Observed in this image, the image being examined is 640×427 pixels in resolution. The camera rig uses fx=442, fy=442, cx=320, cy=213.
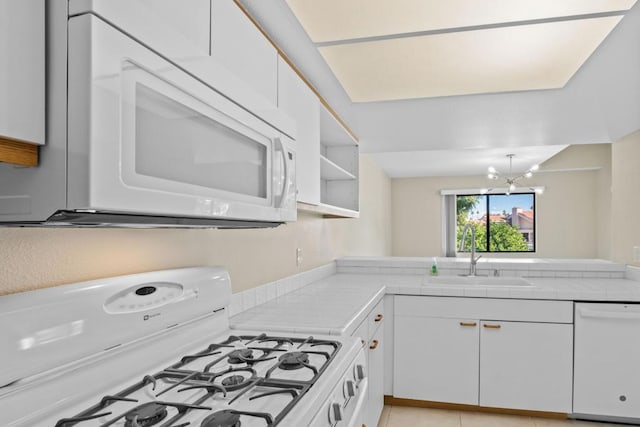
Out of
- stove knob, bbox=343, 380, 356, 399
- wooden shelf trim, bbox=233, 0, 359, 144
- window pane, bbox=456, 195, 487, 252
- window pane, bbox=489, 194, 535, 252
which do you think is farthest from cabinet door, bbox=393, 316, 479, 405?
window pane, bbox=489, 194, 535, 252

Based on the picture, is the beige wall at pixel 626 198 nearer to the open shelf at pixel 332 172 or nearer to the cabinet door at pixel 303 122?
the open shelf at pixel 332 172

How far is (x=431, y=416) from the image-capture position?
284 centimetres

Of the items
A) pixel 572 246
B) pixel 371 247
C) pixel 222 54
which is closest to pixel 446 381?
pixel 222 54

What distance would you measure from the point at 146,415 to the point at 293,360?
1.53ft

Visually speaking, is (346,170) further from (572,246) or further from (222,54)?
(572,246)

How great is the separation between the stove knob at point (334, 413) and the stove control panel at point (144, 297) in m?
0.57

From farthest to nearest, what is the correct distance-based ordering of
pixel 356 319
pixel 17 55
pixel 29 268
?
pixel 356 319
pixel 29 268
pixel 17 55

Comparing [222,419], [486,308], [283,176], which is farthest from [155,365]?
[486,308]

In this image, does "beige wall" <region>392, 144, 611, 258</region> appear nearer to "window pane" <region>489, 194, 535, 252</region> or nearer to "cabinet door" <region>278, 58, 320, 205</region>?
"window pane" <region>489, 194, 535, 252</region>

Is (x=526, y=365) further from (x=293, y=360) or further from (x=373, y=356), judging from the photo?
(x=293, y=360)

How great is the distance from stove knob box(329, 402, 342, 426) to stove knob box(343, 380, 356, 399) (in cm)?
12

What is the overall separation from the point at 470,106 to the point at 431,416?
2.04 meters

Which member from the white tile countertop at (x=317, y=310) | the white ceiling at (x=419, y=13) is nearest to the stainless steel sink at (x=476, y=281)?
the white tile countertop at (x=317, y=310)

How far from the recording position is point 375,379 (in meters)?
2.43
